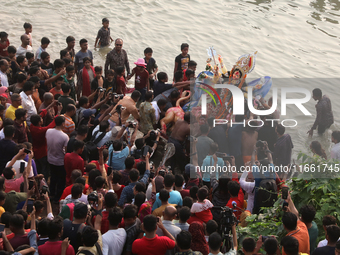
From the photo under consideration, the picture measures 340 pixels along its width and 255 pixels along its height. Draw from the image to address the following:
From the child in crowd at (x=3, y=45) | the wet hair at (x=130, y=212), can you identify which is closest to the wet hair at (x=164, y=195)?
the wet hair at (x=130, y=212)

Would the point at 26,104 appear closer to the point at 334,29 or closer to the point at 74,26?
the point at 74,26

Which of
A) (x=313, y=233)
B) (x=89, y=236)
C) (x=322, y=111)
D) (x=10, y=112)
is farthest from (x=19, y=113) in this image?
(x=322, y=111)

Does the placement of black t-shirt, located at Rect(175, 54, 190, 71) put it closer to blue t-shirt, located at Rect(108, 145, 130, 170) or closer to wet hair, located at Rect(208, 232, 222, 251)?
blue t-shirt, located at Rect(108, 145, 130, 170)

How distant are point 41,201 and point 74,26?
12.4 m

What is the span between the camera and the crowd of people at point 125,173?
4.95 meters

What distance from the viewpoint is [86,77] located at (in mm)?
9891

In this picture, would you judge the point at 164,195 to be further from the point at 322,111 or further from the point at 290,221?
the point at 322,111

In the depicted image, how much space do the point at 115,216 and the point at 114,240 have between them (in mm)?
281

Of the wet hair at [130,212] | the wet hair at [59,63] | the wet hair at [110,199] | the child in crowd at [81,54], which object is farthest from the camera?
the child in crowd at [81,54]

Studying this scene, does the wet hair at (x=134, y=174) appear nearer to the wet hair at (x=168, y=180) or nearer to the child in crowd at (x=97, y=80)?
the wet hair at (x=168, y=180)

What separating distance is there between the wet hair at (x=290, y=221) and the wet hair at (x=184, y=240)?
1.18m

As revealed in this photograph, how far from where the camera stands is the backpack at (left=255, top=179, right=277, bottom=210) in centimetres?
633

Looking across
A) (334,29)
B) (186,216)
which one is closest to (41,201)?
(186,216)

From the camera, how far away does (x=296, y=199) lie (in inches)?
233
